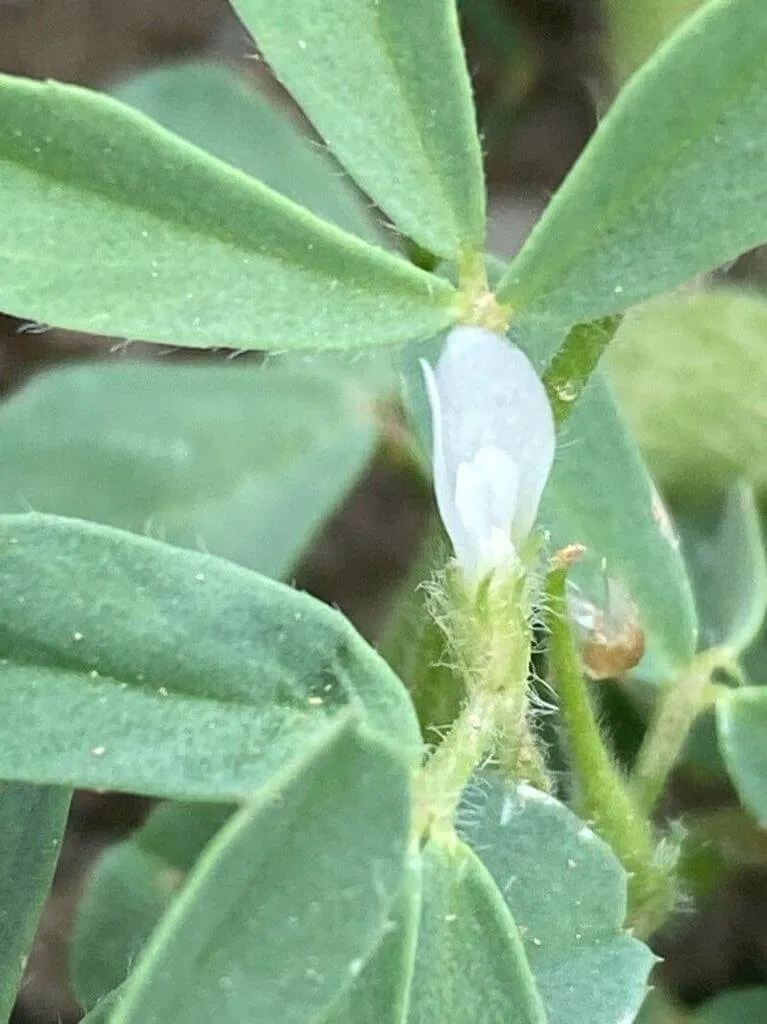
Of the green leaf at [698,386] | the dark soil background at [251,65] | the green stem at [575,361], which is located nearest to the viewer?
the green stem at [575,361]

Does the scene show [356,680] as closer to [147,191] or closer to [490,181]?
[147,191]

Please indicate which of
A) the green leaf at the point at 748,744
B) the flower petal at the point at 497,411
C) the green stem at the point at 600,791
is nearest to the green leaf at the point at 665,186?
the flower petal at the point at 497,411

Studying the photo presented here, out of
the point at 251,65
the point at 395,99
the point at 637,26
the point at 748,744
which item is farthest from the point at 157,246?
the point at 251,65

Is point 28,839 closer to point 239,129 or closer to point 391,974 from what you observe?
point 391,974

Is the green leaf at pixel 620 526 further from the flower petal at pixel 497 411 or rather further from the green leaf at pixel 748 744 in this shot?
the flower petal at pixel 497 411

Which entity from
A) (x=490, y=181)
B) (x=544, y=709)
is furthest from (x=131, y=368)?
(x=544, y=709)

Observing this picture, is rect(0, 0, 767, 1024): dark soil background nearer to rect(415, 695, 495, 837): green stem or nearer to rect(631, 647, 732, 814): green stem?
rect(631, 647, 732, 814): green stem
